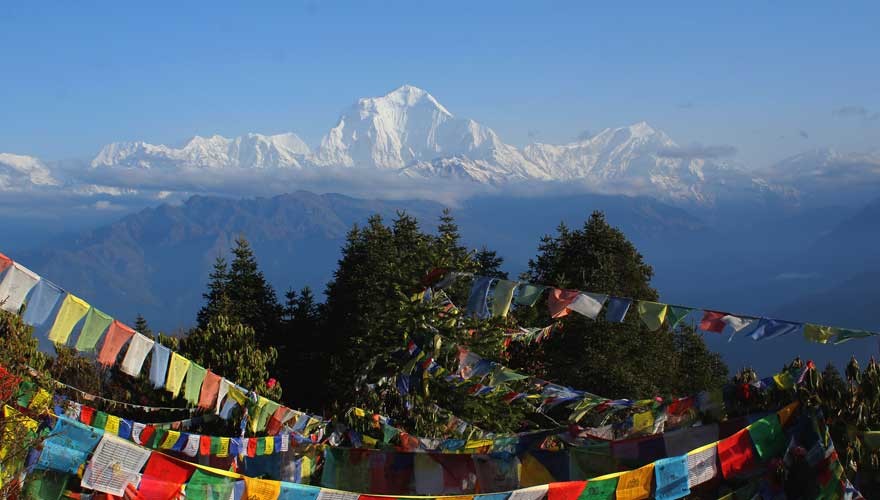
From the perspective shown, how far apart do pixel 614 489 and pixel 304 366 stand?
27.3 metres

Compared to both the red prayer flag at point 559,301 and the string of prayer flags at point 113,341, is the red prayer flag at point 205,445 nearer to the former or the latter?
the string of prayer flags at point 113,341

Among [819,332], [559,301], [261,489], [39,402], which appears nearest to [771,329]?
[819,332]

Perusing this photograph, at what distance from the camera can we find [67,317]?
17297mm

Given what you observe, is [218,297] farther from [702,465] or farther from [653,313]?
[702,465]

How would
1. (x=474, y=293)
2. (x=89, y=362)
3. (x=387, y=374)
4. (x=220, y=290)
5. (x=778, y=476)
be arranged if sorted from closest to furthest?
(x=778, y=476) → (x=474, y=293) → (x=387, y=374) → (x=89, y=362) → (x=220, y=290)

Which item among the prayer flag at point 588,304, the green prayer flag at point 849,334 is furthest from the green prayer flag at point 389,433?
the green prayer flag at point 849,334

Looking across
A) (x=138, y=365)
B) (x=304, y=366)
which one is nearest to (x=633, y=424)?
(x=138, y=365)

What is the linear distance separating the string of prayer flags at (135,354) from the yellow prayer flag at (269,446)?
11.6 feet

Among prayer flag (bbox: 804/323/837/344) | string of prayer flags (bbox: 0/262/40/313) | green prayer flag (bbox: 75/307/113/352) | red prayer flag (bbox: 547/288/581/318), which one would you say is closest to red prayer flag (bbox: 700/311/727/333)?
prayer flag (bbox: 804/323/837/344)

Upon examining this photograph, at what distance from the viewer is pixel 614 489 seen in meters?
15.0

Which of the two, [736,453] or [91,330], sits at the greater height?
[91,330]

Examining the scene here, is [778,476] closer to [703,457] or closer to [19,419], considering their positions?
[703,457]

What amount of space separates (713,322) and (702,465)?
3623 millimetres

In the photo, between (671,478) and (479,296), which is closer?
(671,478)
